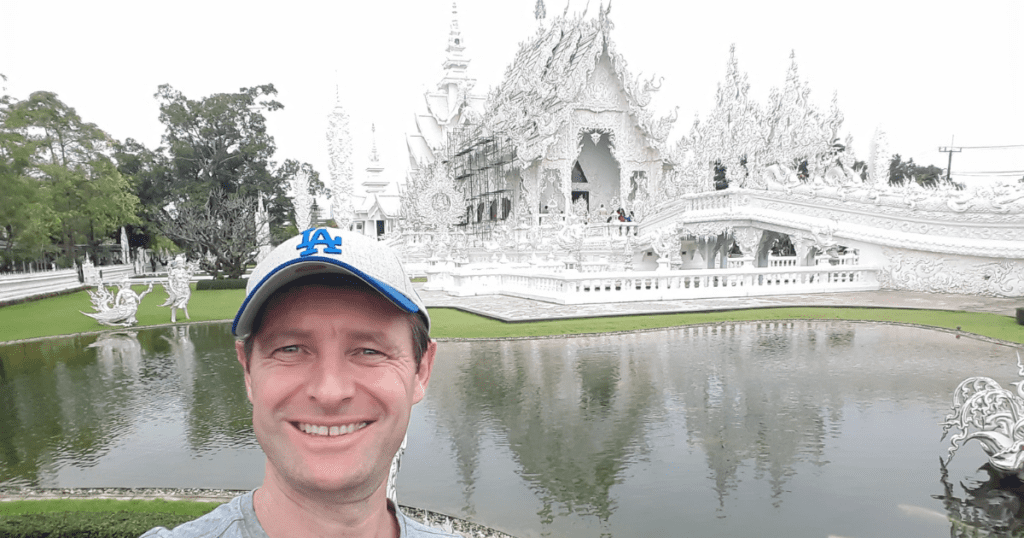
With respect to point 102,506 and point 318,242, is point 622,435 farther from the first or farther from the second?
point 318,242

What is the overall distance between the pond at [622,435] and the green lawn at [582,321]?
132cm

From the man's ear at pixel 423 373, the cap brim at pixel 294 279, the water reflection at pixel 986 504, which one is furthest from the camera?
the water reflection at pixel 986 504

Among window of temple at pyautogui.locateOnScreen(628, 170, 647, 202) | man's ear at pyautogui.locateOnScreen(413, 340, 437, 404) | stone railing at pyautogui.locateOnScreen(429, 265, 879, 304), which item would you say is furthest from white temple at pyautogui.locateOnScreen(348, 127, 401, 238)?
man's ear at pyautogui.locateOnScreen(413, 340, 437, 404)

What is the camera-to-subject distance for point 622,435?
228 inches

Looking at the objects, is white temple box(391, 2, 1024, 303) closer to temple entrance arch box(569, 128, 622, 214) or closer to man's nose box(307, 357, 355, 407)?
temple entrance arch box(569, 128, 622, 214)

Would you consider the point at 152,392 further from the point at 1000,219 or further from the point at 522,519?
the point at 1000,219

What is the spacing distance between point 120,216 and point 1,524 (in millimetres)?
32874

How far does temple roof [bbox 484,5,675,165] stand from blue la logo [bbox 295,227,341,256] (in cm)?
2722

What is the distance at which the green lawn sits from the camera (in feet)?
37.9

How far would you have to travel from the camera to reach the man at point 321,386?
3.36 ft

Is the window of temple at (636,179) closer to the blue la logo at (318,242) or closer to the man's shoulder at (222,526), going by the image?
the blue la logo at (318,242)

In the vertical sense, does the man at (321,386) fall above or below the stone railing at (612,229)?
below

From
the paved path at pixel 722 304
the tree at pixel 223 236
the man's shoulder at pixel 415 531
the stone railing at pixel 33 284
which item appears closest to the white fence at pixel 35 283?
the stone railing at pixel 33 284

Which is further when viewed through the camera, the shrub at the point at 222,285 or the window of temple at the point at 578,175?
the window of temple at the point at 578,175
